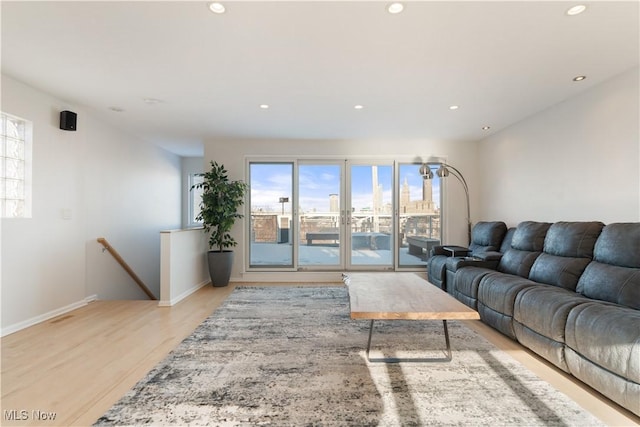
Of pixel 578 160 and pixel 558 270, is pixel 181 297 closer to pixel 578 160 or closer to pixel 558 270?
pixel 558 270

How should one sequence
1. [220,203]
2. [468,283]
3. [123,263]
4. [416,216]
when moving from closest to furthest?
[468,283] → [123,263] → [220,203] → [416,216]

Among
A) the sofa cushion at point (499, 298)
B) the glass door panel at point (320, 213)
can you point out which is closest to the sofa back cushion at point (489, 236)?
the sofa cushion at point (499, 298)

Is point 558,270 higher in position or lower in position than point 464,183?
lower

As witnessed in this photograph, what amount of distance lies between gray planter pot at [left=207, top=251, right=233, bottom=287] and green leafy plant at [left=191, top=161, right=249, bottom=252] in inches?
5.3

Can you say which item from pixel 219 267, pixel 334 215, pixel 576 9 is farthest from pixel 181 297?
pixel 576 9

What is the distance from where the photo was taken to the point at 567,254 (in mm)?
2977

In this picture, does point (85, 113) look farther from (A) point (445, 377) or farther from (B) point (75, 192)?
(A) point (445, 377)

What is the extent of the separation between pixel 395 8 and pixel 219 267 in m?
4.32

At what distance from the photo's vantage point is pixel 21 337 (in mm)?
2918

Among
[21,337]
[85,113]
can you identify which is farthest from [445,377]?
[85,113]

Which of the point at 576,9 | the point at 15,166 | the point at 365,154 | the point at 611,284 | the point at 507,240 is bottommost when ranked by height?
the point at 611,284

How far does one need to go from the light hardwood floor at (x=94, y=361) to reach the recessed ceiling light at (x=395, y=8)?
108 inches

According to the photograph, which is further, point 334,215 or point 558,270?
point 334,215

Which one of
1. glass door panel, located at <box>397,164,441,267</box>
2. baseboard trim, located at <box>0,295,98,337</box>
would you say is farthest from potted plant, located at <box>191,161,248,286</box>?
glass door panel, located at <box>397,164,441,267</box>
